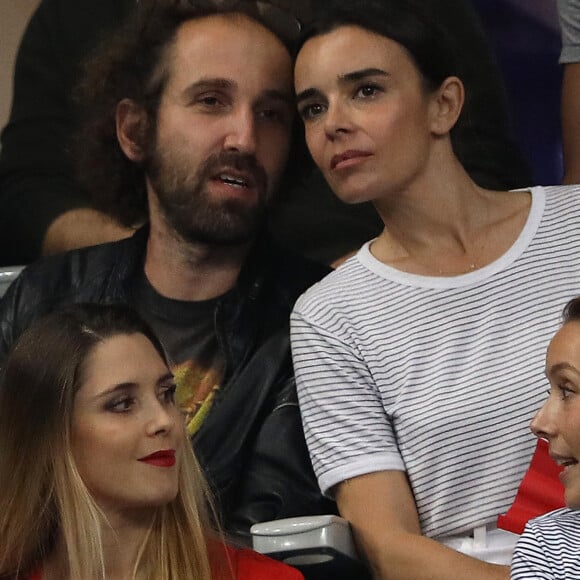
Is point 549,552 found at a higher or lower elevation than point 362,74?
lower

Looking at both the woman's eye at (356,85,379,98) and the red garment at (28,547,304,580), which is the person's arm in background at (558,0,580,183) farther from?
the red garment at (28,547,304,580)

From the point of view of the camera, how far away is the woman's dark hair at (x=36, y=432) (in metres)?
1.50

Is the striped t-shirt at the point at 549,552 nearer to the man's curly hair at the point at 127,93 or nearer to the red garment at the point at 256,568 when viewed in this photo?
the red garment at the point at 256,568

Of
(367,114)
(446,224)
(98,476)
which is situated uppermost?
(367,114)

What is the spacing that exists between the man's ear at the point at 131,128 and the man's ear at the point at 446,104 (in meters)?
0.47

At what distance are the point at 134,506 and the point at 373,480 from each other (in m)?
0.27

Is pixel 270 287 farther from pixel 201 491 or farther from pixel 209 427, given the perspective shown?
pixel 201 491

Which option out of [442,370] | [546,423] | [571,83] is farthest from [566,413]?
[571,83]

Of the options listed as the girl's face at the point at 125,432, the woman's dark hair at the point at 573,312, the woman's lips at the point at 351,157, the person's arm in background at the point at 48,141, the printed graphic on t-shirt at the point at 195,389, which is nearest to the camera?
the woman's dark hair at the point at 573,312

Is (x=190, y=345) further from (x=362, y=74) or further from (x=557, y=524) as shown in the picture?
(x=557, y=524)

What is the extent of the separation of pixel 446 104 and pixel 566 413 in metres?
0.53

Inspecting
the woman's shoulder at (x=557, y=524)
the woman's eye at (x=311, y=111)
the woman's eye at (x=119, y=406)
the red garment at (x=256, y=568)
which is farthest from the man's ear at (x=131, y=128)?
the woman's shoulder at (x=557, y=524)

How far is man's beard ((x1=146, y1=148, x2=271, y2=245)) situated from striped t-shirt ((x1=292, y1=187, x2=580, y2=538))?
23 centimetres

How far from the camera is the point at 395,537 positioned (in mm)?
1513
